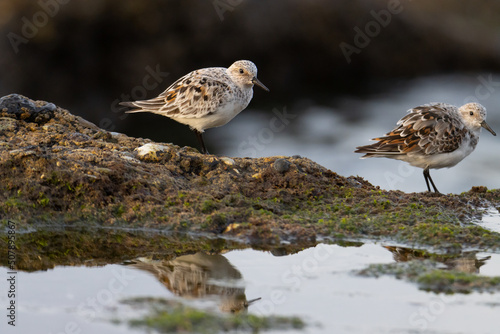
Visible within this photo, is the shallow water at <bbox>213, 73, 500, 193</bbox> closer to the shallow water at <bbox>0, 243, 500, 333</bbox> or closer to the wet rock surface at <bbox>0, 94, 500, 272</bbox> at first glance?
the wet rock surface at <bbox>0, 94, 500, 272</bbox>

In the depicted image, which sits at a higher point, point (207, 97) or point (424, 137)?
point (207, 97)

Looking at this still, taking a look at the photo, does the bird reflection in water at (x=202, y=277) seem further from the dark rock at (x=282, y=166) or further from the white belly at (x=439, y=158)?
the white belly at (x=439, y=158)

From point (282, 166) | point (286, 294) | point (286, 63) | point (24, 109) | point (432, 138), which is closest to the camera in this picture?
point (286, 294)

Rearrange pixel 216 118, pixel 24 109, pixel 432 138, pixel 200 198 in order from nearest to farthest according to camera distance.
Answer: pixel 200 198 → pixel 24 109 → pixel 432 138 → pixel 216 118

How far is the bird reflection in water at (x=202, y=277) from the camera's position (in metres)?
4.55

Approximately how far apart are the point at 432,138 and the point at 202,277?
3.84 m

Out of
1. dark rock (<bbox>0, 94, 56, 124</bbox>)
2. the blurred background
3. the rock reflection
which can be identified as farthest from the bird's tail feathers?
the rock reflection

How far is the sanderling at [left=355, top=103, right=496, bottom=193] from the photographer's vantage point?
7.81m

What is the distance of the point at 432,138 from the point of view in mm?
7781

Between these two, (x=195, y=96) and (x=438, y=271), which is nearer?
(x=438, y=271)

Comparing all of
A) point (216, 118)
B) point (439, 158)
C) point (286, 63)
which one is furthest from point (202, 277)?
point (286, 63)

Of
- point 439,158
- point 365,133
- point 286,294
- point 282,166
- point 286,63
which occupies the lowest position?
point 286,294

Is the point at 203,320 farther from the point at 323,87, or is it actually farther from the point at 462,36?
the point at 462,36

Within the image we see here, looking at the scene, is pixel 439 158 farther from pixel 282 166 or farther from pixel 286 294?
pixel 286 294
